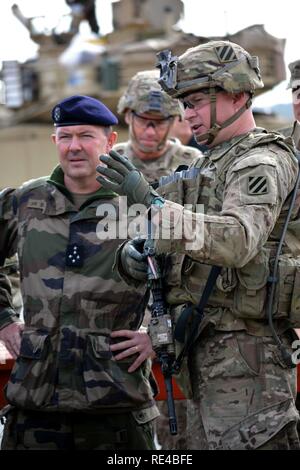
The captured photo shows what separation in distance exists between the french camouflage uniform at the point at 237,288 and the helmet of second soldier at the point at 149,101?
255 cm

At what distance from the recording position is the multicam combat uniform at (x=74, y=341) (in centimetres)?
472

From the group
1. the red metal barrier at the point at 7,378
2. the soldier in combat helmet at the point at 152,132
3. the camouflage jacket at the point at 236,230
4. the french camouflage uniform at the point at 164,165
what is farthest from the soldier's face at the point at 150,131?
the camouflage jacket at the point at 236,230

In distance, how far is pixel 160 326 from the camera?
14.1 feet

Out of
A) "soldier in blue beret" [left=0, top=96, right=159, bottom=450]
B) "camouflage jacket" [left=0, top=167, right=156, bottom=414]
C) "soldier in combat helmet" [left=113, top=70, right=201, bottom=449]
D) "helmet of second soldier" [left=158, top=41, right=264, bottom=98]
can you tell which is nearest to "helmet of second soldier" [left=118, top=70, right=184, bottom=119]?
"soldier in combat helmet" [left=113, top=70, right=201, bottom=449]

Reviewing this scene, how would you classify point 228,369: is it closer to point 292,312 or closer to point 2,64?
point 292,312

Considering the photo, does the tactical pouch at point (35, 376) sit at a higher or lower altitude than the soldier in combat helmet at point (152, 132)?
lower

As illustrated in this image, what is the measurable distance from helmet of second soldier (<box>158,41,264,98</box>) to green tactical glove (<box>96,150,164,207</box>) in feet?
1.50

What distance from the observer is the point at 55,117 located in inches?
198

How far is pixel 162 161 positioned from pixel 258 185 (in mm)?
3151

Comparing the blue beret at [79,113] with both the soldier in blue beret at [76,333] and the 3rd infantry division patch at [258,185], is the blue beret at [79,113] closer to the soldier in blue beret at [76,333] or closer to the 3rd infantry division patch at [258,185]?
the soldier in blue beret at [76,333]

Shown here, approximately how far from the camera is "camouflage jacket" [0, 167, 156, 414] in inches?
186

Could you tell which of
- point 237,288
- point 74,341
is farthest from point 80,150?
point 237,288

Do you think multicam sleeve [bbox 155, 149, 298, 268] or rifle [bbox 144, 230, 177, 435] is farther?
rifle [bbox 144, 230, 177, 435]

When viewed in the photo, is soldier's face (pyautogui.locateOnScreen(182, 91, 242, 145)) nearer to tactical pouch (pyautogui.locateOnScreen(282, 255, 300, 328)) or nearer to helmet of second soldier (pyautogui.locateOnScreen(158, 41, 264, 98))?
helmet of second soldier (pyautogui.locateOnScreen(158, 41, 264, 98))
